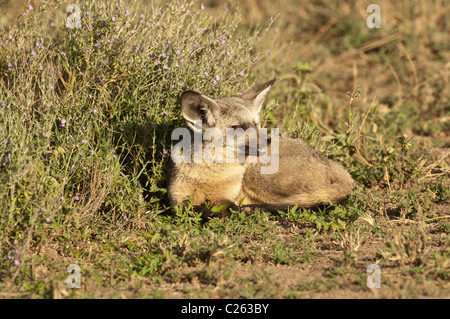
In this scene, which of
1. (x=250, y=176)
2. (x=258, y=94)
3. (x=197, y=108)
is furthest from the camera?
(x=250, y=176)

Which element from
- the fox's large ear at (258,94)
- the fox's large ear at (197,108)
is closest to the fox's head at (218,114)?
the fox's large ear at (197,108)

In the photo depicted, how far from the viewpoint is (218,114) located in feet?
14.9

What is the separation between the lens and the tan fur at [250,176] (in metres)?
4.55

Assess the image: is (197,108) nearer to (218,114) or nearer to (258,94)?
(218,114)

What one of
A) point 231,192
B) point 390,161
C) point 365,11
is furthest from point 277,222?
point 365,11

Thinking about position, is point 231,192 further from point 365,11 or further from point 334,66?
point 365,11

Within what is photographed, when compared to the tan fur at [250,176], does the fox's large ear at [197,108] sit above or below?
above

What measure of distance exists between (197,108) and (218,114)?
0.64 feet

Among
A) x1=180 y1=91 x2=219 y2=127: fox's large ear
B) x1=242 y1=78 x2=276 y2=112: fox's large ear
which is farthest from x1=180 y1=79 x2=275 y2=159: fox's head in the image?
x1=242 y1=78 x2=276 y2=112: fox's large ear

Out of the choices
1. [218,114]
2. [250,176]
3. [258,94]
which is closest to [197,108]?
[218,114]

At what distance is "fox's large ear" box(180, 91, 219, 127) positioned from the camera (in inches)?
170

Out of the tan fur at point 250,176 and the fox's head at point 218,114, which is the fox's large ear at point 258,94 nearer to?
the tan fur at point 250,176

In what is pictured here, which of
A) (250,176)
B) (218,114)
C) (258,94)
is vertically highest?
(258,94)

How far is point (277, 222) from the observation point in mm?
4527
